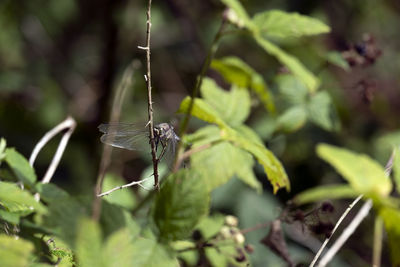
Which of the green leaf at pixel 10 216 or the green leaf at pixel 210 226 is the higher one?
the green leaf at pixel 10 216

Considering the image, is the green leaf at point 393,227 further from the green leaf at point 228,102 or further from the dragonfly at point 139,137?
the green leaf at point 228,102

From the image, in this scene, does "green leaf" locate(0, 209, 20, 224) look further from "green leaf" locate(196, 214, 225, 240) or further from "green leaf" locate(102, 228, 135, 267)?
"green leaf" locate(196, 214, 225, 240)

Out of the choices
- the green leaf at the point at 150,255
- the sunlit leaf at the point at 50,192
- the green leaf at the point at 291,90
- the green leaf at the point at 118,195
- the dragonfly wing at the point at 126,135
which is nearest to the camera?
the green leaf at the point at 150,255

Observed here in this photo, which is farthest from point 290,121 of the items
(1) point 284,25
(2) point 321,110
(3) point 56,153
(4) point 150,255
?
(4) point 150,255

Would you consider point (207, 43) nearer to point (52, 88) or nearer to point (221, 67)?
point (52, 88)

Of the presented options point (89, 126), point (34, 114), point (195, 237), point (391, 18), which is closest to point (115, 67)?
point (89, 126)

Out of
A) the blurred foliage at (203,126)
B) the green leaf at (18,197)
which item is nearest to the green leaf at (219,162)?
the blurred foliage at (203,126)

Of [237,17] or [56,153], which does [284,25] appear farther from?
[56,153]
